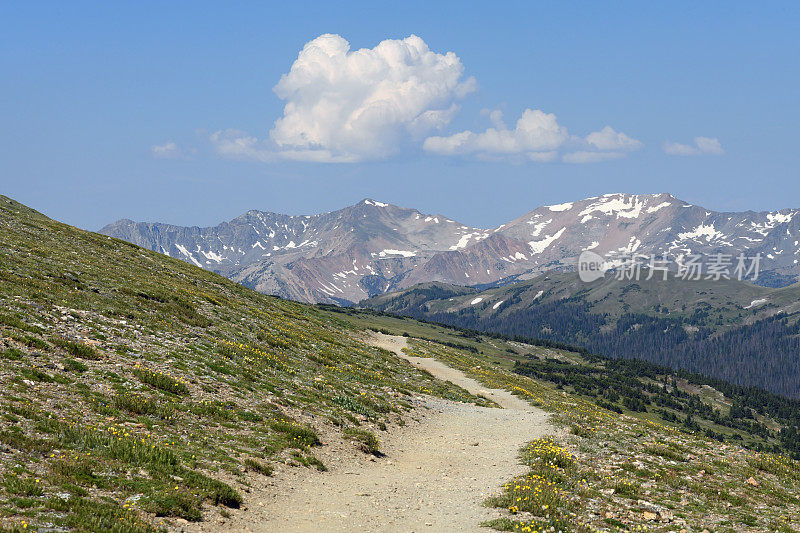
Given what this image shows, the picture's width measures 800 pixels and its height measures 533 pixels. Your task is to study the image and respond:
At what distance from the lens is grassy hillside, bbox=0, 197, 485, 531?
14.7 meters

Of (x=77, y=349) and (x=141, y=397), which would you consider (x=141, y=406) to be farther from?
(x=77, y=349)

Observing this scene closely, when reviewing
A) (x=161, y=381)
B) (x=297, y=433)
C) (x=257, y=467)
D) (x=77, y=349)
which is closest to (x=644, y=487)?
(x=297, y=433)

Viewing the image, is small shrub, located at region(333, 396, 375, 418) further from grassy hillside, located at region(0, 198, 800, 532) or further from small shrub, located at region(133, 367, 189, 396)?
small shrub, located at region(133, 367, 189, 396)

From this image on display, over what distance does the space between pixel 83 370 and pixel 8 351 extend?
10.1 feet

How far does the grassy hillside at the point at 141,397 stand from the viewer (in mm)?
14664

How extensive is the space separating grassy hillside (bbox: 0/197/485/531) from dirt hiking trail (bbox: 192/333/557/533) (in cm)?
125

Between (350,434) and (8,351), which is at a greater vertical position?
(8,351)

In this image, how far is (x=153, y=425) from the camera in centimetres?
2072

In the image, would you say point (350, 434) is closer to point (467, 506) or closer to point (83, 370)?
point (467, 506)

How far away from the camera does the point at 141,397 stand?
22.7 m

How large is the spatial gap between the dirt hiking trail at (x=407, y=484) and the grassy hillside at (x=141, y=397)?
1248mm

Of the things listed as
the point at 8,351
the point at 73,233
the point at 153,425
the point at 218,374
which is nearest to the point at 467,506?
the point at 153,425

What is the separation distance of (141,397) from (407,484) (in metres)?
12.8

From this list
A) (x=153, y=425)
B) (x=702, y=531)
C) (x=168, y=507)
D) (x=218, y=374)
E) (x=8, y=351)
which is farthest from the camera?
(x=218, y=374)
